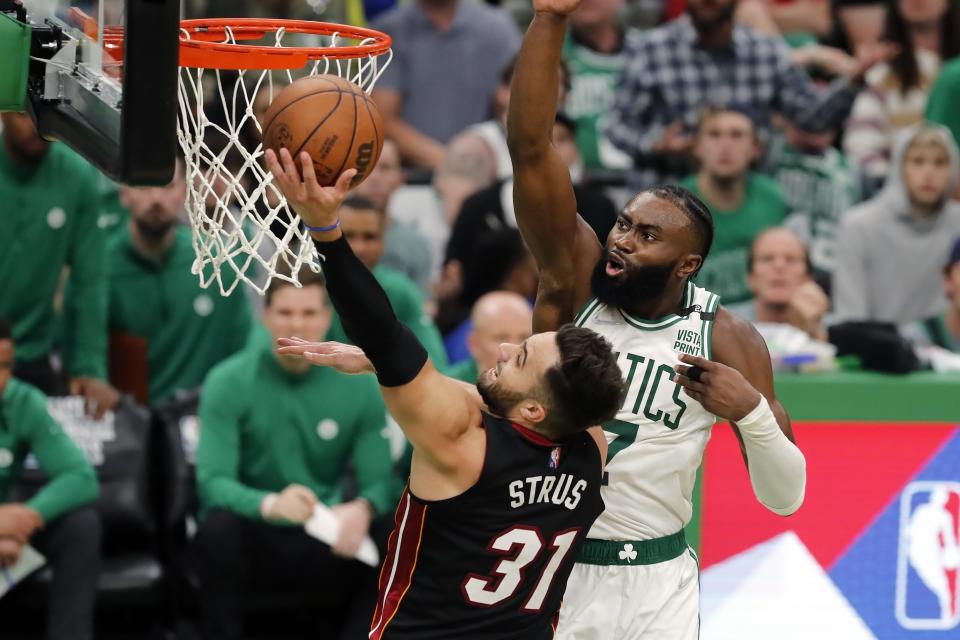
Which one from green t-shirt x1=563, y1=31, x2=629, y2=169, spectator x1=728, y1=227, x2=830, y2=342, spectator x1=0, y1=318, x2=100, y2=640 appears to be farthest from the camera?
green t-shirt x1=563, y1=31, x2=629, y2=169

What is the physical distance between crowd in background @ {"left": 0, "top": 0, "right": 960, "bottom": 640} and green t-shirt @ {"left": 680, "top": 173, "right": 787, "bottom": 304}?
1 centimetres

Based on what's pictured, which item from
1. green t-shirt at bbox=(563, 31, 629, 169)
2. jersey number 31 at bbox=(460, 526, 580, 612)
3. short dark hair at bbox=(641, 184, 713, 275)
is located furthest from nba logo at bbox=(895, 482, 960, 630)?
green t-shirt at bbox=(563, 31, 629, 169)

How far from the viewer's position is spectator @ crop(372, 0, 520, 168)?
29.8 ft

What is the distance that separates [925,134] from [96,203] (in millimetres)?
4227

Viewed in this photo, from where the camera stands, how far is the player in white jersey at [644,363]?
418cm

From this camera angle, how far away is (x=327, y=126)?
378cm

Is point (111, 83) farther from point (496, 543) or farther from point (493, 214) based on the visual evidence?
point (493, 214)

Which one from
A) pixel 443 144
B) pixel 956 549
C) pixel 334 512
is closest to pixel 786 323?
pixel 956 549

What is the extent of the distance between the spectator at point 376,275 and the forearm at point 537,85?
2.89 meters

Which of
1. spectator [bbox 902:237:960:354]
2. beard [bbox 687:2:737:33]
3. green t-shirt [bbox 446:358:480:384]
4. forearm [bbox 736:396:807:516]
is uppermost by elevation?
beard [bbox 687:2:737:33]

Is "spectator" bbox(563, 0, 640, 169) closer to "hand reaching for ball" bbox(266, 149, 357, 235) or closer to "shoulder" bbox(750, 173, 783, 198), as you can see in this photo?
"shoulder" bbox(750, 173, 783, 198)

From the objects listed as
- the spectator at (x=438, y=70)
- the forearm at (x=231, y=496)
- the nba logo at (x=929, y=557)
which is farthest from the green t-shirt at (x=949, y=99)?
the forearm at (x=231, y=496)

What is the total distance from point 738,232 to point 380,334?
4.72m

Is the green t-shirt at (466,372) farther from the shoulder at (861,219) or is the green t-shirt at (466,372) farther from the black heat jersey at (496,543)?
the black heat jersey at (496,543)
